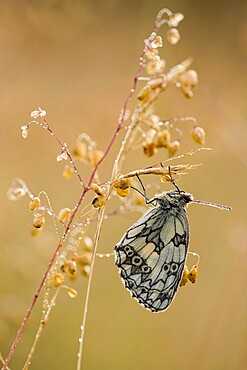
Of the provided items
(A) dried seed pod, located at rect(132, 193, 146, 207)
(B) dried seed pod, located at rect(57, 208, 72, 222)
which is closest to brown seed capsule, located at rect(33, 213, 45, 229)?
(B) dried seed pod, located at rect(57, 208, 72, 222)

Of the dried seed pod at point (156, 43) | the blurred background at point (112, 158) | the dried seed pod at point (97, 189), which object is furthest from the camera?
the blurred background at point (112, 158)

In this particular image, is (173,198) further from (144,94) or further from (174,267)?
(144,94)

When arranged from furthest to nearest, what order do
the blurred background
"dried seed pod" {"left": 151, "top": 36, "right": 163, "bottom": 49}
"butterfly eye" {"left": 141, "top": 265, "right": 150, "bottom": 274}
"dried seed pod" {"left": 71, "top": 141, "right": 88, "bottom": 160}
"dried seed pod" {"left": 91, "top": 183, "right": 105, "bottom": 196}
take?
the blurred background, "butterfly eye" {"left": 141, "top": 265, "right": 150, "bottom": 274}, "dried seed pod" {"left": 71, "top": 141, "right": 88, "bottom": 160}, "dried seed pod" {"left": 151, "top": 36, "right": 163, "bottom": 49}, "dried seed pod" {"left": 91, "top": 183, "right": 105, "bottom": 196}

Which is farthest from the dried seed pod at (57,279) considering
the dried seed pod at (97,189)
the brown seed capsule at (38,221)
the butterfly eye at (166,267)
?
the butterfly eye at (166,267)

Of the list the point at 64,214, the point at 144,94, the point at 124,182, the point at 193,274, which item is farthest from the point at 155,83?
the point at 193,274

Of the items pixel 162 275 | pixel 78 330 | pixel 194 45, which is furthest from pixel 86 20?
pixel 162 275

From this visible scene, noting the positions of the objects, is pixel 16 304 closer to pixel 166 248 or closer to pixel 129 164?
pixel 166 248

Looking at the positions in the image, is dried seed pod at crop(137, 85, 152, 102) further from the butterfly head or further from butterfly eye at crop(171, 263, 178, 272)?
butterfly eye at crop(171, 263, 178, 272)

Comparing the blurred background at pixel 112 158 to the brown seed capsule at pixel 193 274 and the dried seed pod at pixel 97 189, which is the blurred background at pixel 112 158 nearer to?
the brown seed capsule at pixel 193 274
